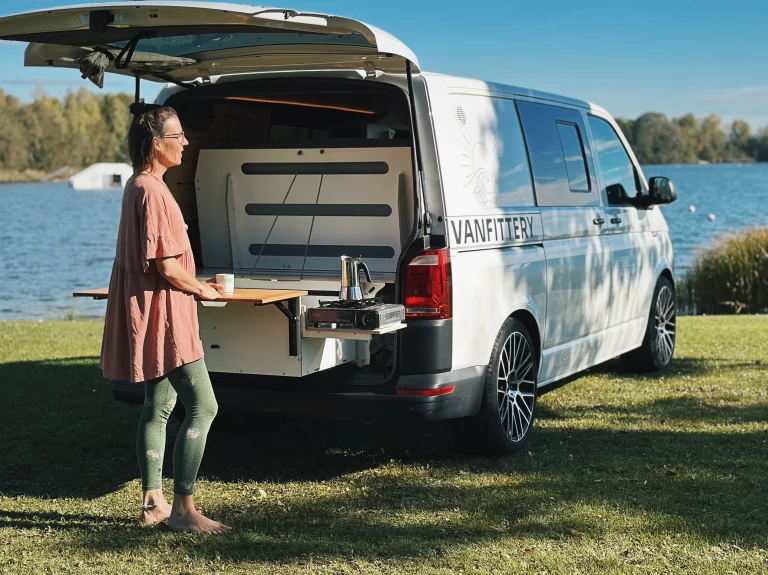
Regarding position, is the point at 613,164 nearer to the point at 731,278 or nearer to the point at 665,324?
the point at 665,324

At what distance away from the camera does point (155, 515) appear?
4883 mm

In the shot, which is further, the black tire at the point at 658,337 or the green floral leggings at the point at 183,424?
the black tire at the point at 658,337

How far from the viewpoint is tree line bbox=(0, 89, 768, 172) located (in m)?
79.2

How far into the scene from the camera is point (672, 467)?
233 inches

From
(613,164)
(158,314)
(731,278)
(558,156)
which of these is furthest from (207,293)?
(731,278)

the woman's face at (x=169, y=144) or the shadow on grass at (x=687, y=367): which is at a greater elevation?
the woman's face at (x=169, y=144)

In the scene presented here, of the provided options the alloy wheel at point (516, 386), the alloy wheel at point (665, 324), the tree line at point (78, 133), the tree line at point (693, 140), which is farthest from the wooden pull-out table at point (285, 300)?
the tree line at point (693, 140)

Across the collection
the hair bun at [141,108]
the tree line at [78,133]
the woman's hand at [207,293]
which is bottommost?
the woman's hand at [207,293]

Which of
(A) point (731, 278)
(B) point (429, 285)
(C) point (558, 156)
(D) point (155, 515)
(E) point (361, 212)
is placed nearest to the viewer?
(D) point (155, 515)

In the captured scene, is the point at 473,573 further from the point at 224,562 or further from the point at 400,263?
the point at 400,263

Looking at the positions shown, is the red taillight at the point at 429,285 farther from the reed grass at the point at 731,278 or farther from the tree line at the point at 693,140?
the tree line at the point at 693,140

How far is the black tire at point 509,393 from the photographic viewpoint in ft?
19.3

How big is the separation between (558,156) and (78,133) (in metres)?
79.6

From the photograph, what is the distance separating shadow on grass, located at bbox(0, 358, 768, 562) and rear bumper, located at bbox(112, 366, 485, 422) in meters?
0.39
